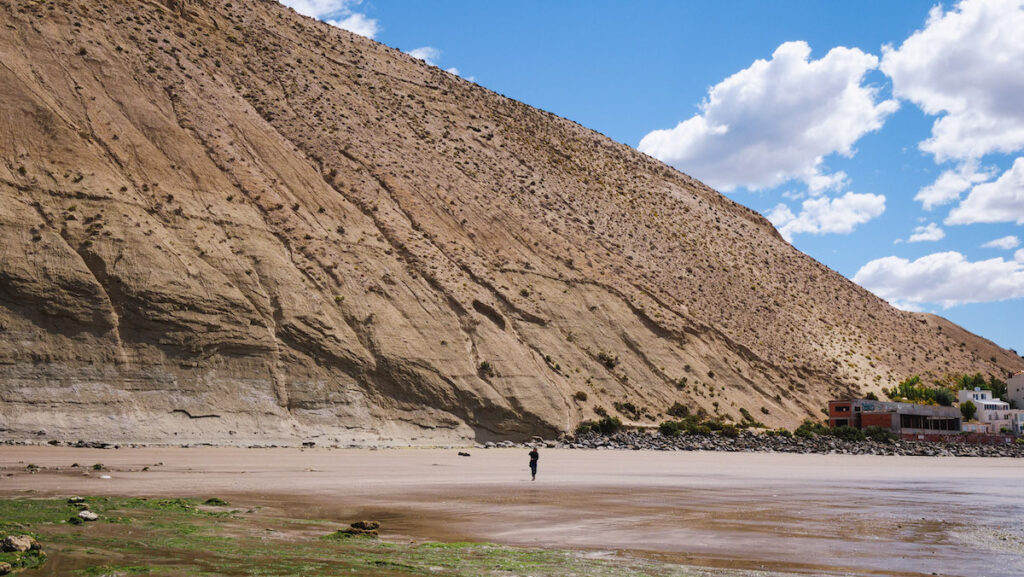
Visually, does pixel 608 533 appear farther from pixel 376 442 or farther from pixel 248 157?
pixel 248 157

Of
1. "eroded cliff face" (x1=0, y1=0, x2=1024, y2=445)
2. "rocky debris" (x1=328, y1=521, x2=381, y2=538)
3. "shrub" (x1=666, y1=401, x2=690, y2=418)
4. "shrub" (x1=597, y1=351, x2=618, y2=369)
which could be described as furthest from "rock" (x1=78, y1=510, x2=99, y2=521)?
"shrub" (x1=597, y1=351, x2=618, y2=369)

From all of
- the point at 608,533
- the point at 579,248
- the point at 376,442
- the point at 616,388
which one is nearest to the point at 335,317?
the point at 376,442

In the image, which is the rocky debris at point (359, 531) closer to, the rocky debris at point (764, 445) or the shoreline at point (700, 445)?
the shoreline at point (700, 445)

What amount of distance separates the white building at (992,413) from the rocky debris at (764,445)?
14.6 metres

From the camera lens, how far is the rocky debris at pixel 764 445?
139ft

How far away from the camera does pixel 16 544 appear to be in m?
9.98

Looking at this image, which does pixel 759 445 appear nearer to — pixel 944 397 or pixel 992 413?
pixel 944 397

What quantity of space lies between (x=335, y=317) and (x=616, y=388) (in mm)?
16796

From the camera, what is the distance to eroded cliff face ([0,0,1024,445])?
124 feet

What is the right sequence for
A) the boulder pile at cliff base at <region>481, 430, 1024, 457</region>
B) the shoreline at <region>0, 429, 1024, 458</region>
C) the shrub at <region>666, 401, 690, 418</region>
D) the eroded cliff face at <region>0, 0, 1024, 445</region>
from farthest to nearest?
the shrub at <region>666, 401, 690, 418</region> < the boulder pile at cliff base at <region>481, 430, 1024, 457</region> < the eroded cliff face at <region>0, 0, 1024, 445</region> < the shoreline at <region>0, 429, 1024, 458</region>

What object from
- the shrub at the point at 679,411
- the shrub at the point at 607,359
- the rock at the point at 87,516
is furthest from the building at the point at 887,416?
the rock at the point at 87,516

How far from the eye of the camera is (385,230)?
51188 millimetres

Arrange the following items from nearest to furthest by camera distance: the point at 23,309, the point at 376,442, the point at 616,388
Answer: the point at 23,309, the point at 376,442, the point at 616,388

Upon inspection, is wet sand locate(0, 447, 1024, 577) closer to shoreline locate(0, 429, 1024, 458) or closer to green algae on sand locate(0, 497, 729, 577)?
green algae on sand locate(0, 497, 729, 577)
